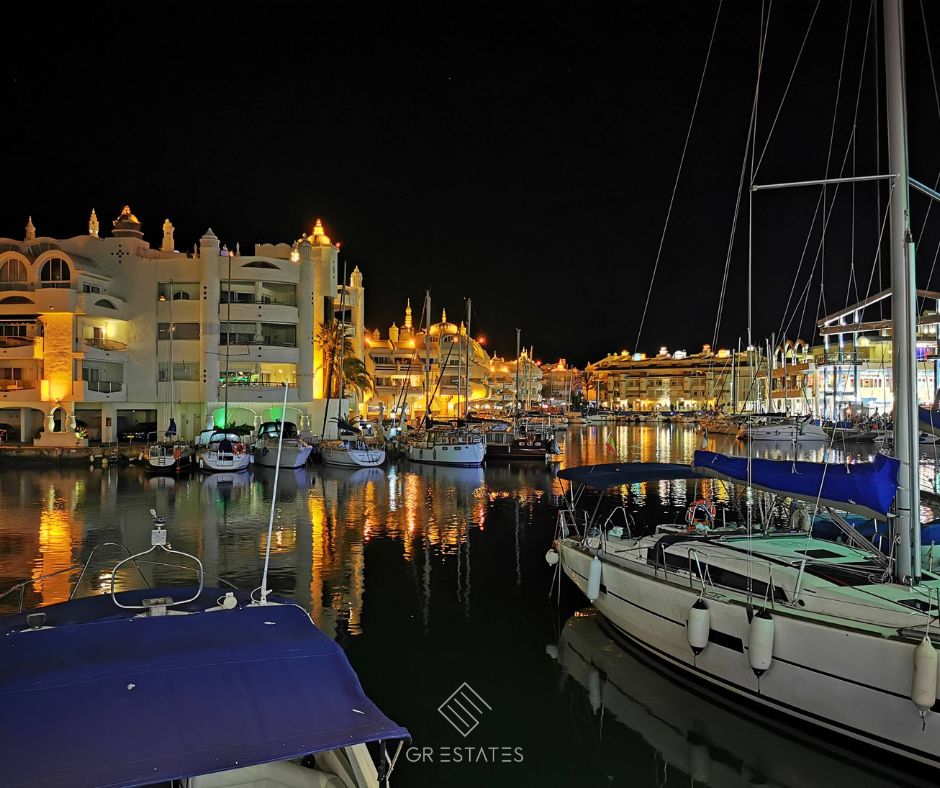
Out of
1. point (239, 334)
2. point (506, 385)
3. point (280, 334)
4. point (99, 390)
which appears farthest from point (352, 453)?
point (506, 385)

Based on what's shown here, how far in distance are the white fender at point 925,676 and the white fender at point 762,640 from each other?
198cm

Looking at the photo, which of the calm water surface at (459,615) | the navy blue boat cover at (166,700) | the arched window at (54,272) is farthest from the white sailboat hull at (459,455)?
the navy blue boat cover at (166,700)

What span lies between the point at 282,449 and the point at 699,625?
38.1m

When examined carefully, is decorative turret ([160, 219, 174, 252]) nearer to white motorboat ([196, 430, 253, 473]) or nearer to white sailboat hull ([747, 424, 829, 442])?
white motorboat ([196, 430, 253, 473])

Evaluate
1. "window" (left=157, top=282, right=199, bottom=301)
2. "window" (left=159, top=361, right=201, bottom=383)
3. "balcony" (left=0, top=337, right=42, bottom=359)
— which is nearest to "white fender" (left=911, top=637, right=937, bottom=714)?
"window" (left=159, top=361, right=201, bottom=383)

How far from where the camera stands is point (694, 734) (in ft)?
35.9

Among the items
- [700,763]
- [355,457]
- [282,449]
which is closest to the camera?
[700,763]

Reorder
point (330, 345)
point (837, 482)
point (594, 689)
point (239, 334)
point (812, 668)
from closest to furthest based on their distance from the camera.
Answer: point (812, 668) → point (837, 482) → point (594, 689) → point (239, 334) → point (330, 345)

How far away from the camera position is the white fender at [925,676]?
8.66 metres

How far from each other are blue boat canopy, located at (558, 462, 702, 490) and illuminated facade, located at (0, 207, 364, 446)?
137ft

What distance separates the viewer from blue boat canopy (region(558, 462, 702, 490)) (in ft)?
62.3

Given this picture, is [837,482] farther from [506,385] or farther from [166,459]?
[506,385]

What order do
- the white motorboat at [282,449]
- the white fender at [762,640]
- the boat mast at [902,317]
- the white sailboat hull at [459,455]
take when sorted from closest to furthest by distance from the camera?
the white fender at [762,640]
the boat mast at [902,317]
the white motorboat at [282,449]
the white sailboat hull at [459,455]

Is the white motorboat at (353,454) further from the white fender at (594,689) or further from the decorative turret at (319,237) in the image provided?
the white fender at (594,689)
